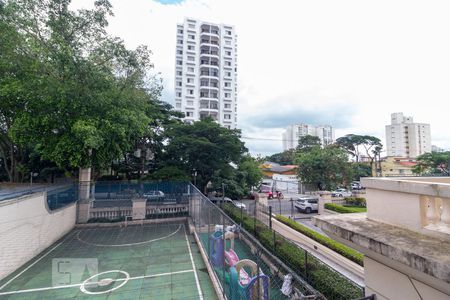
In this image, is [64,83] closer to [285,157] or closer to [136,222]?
[136,222]

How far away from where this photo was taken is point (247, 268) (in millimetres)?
5488

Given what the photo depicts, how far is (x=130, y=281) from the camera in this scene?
6523 millimetres

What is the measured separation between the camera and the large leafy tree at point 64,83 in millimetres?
9648

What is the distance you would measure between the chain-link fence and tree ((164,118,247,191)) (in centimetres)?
628

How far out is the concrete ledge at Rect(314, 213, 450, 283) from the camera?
3.80ft

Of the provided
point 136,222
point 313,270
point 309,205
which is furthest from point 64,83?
point 309,205

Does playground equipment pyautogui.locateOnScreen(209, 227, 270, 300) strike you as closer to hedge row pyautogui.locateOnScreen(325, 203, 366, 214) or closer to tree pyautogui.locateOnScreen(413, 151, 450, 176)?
hedge row pyautogui.locateOnScreen(325, 203, 366, 214)

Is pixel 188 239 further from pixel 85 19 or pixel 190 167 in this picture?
pixel 85 19

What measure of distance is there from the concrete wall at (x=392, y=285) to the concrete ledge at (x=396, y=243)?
0.71 ft

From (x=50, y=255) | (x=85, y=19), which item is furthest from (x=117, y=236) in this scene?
(x=85, y=19)

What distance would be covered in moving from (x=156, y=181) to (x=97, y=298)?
824 cm

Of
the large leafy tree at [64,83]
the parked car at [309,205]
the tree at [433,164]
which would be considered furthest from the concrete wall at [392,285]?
the tree at [433,164]

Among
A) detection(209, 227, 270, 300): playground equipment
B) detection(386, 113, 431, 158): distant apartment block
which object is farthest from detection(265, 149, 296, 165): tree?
detection(209, 227, 270, 300): playground equipment

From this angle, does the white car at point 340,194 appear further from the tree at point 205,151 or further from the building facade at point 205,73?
the building facade at point 205,73
